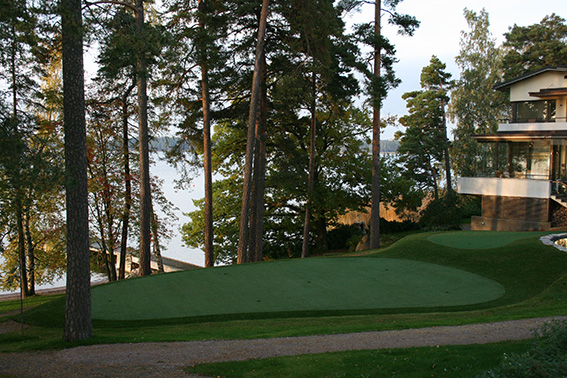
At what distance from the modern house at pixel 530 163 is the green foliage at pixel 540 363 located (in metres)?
21.0

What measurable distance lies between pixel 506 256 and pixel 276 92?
428 inches

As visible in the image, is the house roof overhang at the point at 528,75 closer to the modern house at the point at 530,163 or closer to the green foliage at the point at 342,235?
the modern house at the point at 530,163

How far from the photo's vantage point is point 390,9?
22641 millimetres

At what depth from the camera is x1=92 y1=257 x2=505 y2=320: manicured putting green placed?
40.2ft

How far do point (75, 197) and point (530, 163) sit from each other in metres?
27.0

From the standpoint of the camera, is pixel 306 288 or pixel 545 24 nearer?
pixel 306 288

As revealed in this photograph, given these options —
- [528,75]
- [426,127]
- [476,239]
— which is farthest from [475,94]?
[476,239]

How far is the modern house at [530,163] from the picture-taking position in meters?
25.2

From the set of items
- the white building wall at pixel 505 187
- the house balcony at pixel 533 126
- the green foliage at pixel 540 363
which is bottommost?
the green foliage at pixel 540 363

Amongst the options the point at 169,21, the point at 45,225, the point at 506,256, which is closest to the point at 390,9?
the point at 169,21

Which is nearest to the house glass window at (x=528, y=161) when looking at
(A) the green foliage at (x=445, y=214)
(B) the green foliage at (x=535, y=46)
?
(A) the green foliage at (x=445, y=214)

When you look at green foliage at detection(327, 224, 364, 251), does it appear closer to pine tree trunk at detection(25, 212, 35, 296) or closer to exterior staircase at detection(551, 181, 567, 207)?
exterior staircase at detection(551, 181, 567, 207)

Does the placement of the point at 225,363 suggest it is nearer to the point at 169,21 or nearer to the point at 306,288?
the point at 306,288

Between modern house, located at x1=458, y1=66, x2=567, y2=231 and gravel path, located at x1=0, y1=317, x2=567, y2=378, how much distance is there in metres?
18.4
